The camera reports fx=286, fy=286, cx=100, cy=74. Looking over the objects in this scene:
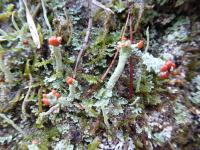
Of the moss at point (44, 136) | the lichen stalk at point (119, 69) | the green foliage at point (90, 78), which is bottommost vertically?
the moss at point (44, 136)

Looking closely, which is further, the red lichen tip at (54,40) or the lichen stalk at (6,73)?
the lichen stalk at (6,73)

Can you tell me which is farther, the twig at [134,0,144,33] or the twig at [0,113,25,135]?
the twig at [134,0,144,33]

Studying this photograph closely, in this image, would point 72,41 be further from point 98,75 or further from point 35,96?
point 35,96

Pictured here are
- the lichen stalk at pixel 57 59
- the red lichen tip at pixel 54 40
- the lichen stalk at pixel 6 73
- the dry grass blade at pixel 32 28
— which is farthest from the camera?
the dry grass blade at pixel 32 28

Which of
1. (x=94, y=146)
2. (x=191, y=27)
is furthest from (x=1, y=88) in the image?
(x=191, y=27)

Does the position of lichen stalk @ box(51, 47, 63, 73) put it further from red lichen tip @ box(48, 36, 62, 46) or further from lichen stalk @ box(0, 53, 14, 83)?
lichen stalk @ box(0, 53, 14, 83)

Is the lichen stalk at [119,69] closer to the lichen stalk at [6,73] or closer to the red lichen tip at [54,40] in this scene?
the red lichen tip at [54,40]

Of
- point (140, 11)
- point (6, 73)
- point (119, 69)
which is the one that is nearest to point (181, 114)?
point (119, 69)

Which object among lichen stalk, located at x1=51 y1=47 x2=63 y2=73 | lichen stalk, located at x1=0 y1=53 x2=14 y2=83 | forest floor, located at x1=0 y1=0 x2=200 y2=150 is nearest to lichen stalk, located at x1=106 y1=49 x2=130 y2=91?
forest floor, located at x1=0 y1=0 x2=200 y2=150

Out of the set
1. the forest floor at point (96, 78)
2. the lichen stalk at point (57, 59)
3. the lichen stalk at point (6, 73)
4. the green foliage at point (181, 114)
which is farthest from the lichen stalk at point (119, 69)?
the lichen stalk at point (6, 73)

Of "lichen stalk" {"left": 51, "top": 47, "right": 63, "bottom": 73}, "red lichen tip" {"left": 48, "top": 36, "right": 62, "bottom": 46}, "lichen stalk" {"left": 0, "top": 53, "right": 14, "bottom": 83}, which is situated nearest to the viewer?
"red lichen tip" {"left": 48, "top": 36, "right": 62, "bottom": 46}

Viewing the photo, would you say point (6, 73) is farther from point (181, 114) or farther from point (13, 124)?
point (181, 114)
